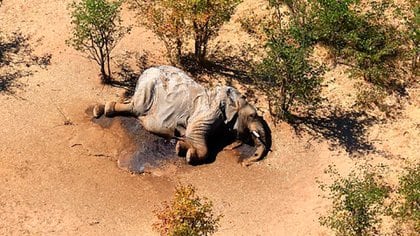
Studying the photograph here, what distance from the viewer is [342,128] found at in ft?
127

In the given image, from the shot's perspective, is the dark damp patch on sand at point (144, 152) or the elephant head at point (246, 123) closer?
the dark damp patch on sand at point (144, 152)

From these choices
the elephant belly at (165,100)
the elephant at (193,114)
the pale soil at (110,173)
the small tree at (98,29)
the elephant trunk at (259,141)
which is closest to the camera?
the pale soil at (110,173)

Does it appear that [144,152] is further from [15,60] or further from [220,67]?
[15,60]

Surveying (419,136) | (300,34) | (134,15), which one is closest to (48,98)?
(134,15)

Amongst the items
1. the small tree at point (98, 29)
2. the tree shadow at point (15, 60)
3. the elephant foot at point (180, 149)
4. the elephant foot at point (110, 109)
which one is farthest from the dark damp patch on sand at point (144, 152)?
the tree shadow at point (15, 60)

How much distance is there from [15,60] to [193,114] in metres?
13.8

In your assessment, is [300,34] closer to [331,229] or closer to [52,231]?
[331,229]

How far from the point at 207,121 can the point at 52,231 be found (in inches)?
412

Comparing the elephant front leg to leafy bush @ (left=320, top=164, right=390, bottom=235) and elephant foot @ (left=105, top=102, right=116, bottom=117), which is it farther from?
leafy bush @ (left=320, top=164, right=390, bottom=235)

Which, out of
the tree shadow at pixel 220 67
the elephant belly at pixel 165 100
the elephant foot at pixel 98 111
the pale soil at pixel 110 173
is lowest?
the pale soil at pixel 110 173

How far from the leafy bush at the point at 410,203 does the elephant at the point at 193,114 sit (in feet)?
27.4

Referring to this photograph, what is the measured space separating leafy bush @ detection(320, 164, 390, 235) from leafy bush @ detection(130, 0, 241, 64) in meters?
12.4

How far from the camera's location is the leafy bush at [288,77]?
36.7 metres

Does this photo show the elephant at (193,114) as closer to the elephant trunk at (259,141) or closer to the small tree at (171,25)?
the elephant trunk at (259,141)
